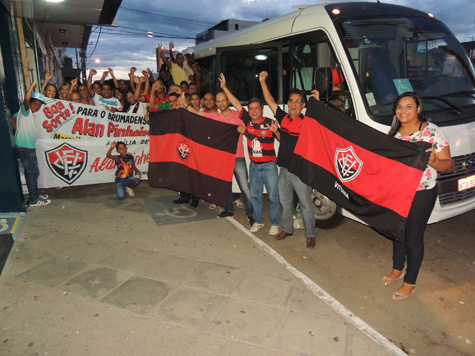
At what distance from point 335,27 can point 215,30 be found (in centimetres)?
4490

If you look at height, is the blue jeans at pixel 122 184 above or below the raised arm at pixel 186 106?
below

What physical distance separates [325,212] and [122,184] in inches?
161

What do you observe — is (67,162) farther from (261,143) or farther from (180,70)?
(261,143)

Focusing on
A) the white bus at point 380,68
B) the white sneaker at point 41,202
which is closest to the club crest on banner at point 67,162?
Result: the white sneaker at point 41,202

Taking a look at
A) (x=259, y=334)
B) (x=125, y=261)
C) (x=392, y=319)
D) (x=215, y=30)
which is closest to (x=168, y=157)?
(x=125, y=261)

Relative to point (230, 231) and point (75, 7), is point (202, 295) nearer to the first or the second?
point (230, 231)

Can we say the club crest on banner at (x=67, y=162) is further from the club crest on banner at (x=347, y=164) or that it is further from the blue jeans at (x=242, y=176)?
the club crest on banner at (x=347, y=164)

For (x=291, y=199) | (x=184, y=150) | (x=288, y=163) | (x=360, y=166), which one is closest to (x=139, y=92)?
(x=184, y=150)

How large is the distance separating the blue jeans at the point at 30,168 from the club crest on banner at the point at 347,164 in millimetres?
5350

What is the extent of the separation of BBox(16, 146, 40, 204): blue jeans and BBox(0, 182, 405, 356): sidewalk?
41.9 inches

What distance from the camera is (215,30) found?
45.7 meters

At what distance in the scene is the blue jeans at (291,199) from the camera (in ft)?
14.9

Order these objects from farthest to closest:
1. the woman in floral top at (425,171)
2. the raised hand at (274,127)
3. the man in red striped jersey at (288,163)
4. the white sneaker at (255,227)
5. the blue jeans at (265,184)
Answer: the white sneaker at (255,227)
the blue jeans at (265,184)
the raised hand at (274,127)
the man in red striped jersey at (288,163)
the woman in floral top at (425,171)

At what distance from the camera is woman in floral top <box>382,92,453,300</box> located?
10.2 feet
